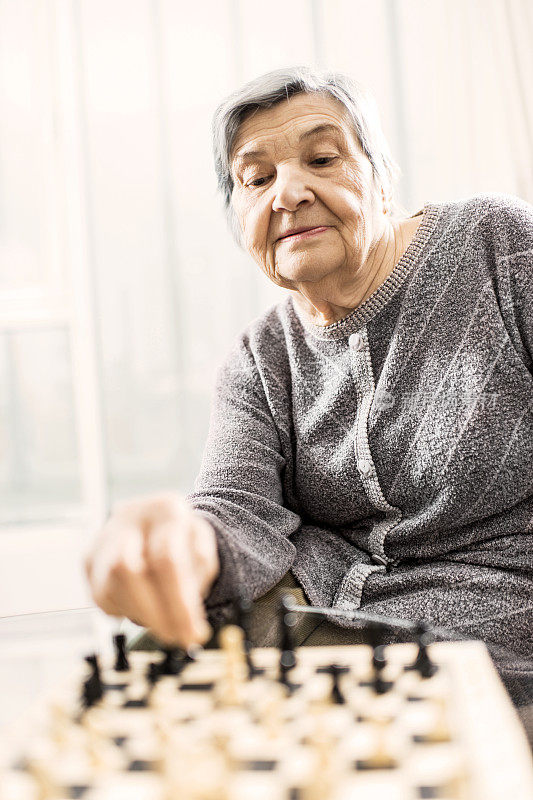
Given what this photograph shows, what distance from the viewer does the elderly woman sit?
4.17 feet

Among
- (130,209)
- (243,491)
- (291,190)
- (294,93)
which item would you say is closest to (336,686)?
(243,491)

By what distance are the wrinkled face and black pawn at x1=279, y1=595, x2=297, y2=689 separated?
0.63m

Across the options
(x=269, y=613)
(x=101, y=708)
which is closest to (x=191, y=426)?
(x=269, y=613)

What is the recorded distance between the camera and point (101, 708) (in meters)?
0.73

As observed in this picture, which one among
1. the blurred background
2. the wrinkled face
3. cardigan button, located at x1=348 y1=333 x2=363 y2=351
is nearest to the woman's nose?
the wrinkled face

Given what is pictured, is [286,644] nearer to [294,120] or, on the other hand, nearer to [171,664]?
[171,664]

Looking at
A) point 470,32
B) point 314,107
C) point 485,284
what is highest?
point 470,32

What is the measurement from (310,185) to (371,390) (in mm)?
351

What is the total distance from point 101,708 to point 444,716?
30 centimetres

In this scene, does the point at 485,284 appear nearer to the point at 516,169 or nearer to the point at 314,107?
the point at 314,107

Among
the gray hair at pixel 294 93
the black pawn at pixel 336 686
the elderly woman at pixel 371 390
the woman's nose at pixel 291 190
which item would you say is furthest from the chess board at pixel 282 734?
the gray hair at pixel 294 93

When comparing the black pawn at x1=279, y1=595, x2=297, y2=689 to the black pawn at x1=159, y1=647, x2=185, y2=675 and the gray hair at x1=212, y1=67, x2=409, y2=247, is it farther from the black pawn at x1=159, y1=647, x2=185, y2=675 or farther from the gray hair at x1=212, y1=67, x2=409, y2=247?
the gray hair at x1=212, y1=67, x2=409, y2=247

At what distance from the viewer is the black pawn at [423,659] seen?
744 mm

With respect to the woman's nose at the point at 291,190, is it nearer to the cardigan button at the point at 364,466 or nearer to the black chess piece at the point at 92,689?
the cardigan button at the point at 364,466
